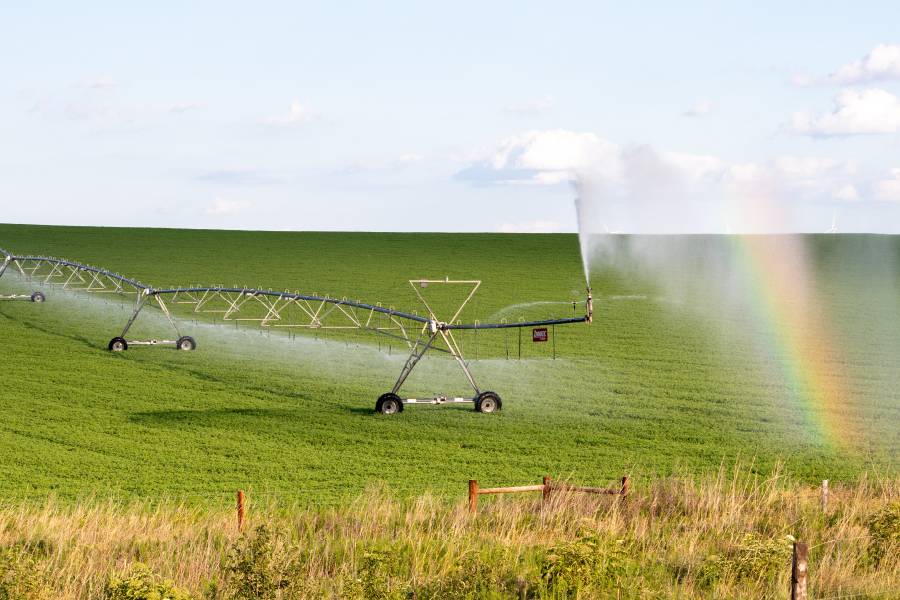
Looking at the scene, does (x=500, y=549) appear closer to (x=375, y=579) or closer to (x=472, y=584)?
(x=472, y=584)

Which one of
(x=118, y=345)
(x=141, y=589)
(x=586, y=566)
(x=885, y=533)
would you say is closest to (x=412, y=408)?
(x=118, y=345)

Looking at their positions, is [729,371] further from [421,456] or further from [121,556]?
[121,556]

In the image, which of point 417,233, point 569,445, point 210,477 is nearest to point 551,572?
point 210,477

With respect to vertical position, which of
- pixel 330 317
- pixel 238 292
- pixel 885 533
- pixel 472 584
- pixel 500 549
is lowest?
pixel 472 584

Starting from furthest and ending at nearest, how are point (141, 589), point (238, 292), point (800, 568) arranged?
1. point (238, 292)
2. point (141, 589)
3. point (800, 568)

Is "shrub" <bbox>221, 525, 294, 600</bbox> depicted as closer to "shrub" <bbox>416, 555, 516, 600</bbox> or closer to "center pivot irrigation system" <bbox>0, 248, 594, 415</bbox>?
"shrub" <bbox>416, 555, 516, 600</bbox>

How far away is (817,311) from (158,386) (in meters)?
44.1

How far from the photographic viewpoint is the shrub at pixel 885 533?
1566 cm

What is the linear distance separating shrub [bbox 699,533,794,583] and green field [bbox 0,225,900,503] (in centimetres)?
958

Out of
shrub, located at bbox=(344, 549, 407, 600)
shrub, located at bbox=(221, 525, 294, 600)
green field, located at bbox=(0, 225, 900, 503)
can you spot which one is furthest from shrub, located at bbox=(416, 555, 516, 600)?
green field, located at bbox=(0, 225, 900, 503)

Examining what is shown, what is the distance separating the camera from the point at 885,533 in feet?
51.9

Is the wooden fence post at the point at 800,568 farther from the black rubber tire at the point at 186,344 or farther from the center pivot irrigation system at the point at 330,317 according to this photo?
the black rubber tire at the point at 186,344

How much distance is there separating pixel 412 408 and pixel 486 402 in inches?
97.0

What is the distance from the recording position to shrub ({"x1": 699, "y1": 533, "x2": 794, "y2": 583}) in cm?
1435
